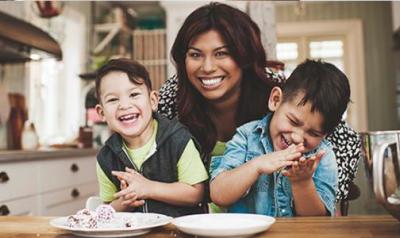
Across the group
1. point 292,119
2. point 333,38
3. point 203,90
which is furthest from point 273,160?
point 333,38

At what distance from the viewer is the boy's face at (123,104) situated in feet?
3.71

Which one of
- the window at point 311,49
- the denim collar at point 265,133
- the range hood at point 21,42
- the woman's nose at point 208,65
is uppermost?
the window at point 311,49

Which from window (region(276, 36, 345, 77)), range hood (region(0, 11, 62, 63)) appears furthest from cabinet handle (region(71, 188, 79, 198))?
window (region(276, 36, 345, 77))

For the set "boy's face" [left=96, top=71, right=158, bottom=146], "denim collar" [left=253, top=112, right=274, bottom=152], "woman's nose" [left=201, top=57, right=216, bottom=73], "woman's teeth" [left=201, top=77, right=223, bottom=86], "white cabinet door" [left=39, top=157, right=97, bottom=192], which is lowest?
Result: "white cabinet door" [left=39, top=157, right=97, bottom=192]

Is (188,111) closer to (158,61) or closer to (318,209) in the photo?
(318,209)

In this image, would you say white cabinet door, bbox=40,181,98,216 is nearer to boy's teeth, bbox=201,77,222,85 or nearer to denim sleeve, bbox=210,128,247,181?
boy's teeth, bbox=201,77,222,85

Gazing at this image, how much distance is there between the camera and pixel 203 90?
149 centimetres

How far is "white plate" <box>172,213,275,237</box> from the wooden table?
21mm

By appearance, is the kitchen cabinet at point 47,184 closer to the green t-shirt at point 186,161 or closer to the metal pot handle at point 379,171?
the green t-shirt at point 186,161

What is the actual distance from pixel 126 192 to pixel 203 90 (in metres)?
0.55

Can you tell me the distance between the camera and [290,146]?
1001mm

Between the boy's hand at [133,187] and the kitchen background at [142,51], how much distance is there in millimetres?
1126

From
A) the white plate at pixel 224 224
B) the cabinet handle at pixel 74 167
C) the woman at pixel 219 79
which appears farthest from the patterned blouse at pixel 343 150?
the cabinet handle at pixel 74 167

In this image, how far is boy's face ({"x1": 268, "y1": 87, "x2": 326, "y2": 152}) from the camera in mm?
1083
